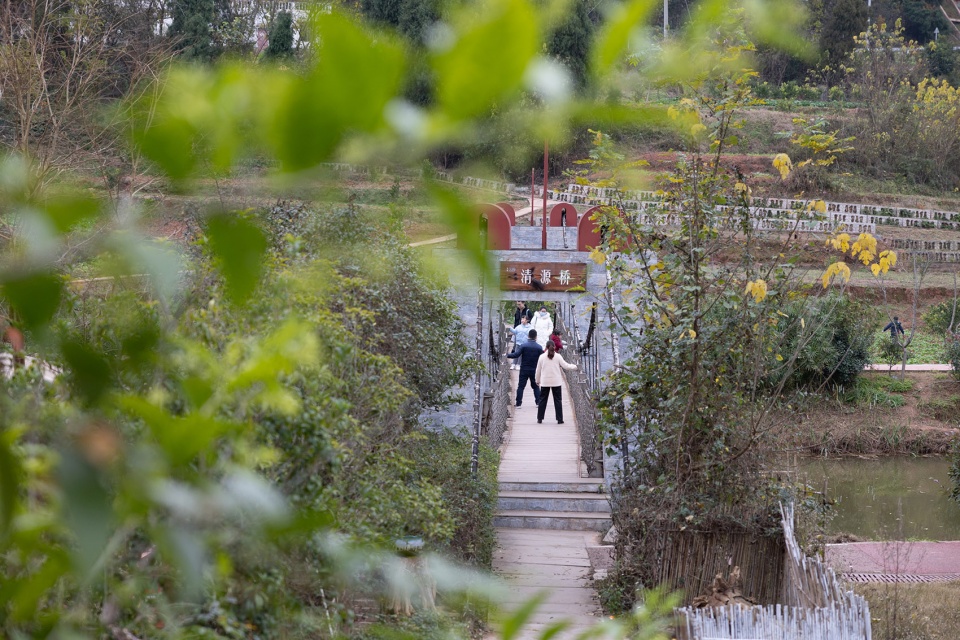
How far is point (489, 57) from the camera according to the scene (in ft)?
0.95

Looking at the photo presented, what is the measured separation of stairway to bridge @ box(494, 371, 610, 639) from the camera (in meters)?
5.73

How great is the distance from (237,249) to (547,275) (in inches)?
321

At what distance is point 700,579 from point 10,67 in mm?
6285

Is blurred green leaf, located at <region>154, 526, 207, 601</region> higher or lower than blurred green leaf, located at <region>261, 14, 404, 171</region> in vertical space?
lower

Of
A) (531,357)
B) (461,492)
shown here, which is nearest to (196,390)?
(461,492)

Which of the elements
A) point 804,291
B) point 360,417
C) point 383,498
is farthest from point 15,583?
point 804,291

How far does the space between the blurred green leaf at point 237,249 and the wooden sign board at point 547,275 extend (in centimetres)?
791

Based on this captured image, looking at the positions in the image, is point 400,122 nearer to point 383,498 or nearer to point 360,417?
point 383,498

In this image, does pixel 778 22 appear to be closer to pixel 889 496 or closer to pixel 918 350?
pixel 889 496

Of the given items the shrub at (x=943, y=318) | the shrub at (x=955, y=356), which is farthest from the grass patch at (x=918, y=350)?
the shrub at (x=955, y=356)

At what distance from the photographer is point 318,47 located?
11.7 inches

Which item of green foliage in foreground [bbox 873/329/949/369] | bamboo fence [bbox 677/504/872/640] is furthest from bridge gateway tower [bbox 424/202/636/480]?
green foliage in foreground [bbox 873/329/949/369]

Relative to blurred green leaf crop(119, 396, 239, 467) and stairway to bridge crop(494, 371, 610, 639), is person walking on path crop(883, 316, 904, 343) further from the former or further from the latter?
blurred green leaf crop(119, 396, 239, 467)

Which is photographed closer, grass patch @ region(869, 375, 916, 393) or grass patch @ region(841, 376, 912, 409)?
grass patch @ region(841, 376, 912, 409)
